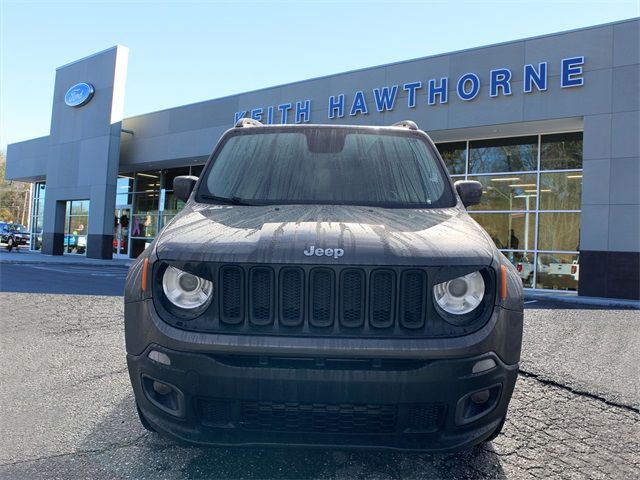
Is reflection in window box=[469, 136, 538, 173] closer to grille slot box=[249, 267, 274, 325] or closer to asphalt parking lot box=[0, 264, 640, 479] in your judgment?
asphalt parking lot box=[0, 264, 640, 479]

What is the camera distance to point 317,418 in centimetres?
212

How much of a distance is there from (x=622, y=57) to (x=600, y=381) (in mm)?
11212

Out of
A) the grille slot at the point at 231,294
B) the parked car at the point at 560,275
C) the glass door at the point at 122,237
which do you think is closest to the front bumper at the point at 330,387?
the grille slot at the point at 231,294

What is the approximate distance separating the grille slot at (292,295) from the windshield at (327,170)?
104 centimetres

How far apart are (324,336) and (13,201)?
9265 cm

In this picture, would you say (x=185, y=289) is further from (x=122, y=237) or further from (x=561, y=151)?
(x=122, y=237)

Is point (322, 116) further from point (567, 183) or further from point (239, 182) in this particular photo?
point (239, 182)

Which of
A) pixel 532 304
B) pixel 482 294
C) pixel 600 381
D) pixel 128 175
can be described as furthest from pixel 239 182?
pixel 128 175

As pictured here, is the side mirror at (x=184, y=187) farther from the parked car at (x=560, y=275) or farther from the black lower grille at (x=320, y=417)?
the parked car at (x=560, y=275)

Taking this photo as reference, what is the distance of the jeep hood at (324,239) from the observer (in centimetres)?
219

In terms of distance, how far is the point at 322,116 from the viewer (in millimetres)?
17172

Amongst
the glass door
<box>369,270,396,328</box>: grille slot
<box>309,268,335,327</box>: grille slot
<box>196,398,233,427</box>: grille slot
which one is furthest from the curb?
the glass door

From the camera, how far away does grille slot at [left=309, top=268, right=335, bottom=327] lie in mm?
2158

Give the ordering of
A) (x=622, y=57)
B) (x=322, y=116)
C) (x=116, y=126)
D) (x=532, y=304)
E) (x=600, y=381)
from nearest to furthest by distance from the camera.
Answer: (x=600, y=381) → (x=532, y=304) → (x=622, y=57) → (x=322, y=116) → (x=116, y=126)
